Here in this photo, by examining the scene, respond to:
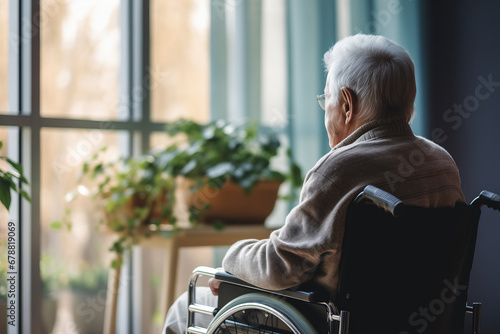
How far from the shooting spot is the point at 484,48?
293cm

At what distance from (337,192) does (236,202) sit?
1.29 metres

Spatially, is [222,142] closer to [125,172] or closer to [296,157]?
[125,172]

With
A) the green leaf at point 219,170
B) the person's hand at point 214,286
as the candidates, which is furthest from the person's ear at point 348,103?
A: the green leaf at point 219,170

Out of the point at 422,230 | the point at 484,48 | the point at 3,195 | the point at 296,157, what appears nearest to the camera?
the point at 422,230

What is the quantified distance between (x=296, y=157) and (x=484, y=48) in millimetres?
991

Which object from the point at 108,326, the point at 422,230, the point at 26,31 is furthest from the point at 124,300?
the point at 422,230

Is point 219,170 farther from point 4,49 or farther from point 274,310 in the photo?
point 274,310

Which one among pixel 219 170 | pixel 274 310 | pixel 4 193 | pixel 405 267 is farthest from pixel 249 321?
pixel 219 170

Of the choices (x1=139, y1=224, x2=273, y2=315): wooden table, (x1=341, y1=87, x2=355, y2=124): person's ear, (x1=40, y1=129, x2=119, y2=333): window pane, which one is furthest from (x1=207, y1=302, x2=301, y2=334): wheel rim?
(x1=40, y1=129, x2=119, y2=333): window pane

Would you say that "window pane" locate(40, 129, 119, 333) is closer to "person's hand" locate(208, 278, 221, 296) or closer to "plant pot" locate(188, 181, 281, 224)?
"plant pot" locate(188, 181, 281, 224)

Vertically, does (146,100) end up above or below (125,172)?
above

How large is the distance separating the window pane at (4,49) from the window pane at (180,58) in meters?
0.65

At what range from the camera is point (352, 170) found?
1.37 m

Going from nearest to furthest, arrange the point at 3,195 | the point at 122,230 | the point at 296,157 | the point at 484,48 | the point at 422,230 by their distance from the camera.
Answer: the point at 422,230 < the point at 3,195 < the point at 122,230 < the point at 484,48 < the point at 296,157
